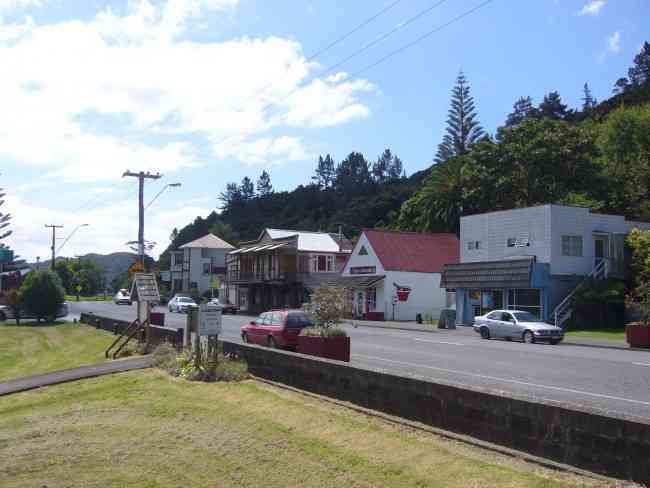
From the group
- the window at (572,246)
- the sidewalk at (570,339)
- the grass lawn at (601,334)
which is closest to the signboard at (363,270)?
the sidewalk at (570,339)

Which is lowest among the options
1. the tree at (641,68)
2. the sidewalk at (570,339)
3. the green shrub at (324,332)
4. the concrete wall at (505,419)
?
the sidewalk at (570,339)

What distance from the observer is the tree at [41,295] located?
48.8 m

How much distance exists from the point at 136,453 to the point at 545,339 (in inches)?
879

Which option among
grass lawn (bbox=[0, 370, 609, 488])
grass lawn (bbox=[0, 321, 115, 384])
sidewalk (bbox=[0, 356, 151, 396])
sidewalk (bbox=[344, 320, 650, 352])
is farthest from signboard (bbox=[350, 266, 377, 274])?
grass lawn (bbox=[0, 370, 609, 488])

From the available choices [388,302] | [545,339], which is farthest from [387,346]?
[388,302]

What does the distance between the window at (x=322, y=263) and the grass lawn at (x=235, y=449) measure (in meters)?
49.5

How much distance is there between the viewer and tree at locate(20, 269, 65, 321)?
48.8 metres

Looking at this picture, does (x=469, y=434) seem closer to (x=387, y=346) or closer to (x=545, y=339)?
(x=387, y=346)

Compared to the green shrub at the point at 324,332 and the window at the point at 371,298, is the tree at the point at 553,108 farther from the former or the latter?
the green shrub at the point at 324,332

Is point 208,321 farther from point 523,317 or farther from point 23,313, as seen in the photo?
point 23,313

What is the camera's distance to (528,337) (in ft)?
94.3

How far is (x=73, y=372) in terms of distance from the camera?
16.9m

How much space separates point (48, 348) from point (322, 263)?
3285 centimetres

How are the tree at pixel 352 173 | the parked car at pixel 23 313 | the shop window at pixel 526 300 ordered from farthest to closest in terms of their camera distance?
the tree at pixel 352 173, the parked car at pixel 23 313, the shop window at pixel 526 300
